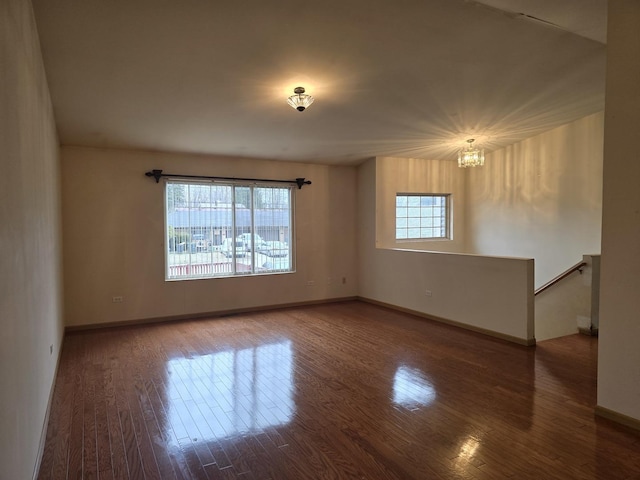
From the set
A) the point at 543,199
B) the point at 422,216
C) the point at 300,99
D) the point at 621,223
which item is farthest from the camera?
the point at 422,216

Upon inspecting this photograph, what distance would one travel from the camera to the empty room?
7.66 ft

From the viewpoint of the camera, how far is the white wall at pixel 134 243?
5.11 meters

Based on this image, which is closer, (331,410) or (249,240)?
(331,410)

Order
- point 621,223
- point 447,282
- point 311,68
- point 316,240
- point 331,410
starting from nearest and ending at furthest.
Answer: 1. point 621,223
2. point 331,410
3. point 311,68
4. point 447,282
5. point 316,240

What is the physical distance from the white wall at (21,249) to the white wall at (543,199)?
21.1 feet

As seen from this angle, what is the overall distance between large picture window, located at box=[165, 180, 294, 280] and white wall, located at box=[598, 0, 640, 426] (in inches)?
183

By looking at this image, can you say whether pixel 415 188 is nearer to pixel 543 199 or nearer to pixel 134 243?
pixel 543 199

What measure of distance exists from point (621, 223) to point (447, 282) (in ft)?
9.18

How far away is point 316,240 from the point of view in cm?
684

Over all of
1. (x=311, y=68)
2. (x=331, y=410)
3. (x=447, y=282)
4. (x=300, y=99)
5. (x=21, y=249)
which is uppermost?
(x=311, y=68)

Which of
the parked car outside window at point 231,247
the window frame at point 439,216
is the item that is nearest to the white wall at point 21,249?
the parked car outside window at point 231,247

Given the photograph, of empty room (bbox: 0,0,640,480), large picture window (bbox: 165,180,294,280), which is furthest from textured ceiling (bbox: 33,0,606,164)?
large picture window (bbox: 165,180,294,280)

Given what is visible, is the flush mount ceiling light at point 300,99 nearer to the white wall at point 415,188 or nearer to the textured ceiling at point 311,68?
the textured ceiling at point 311,68

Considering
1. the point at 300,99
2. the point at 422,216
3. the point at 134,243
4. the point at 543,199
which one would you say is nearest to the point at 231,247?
the point at 134,243
